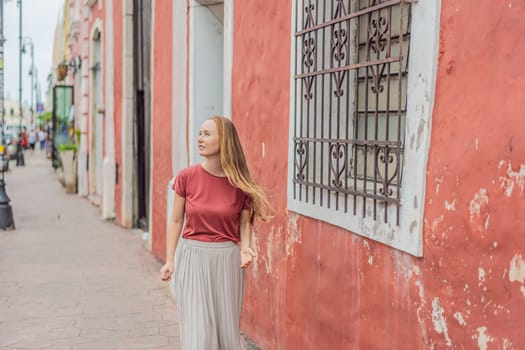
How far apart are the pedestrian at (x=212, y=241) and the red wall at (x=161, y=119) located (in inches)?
208

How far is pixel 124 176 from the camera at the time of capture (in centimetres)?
1332

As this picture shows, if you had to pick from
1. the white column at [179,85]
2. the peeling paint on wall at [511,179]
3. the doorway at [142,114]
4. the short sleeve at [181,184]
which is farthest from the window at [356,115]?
the doorway at [142,114]

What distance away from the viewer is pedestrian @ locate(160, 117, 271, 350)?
4281 millimetres

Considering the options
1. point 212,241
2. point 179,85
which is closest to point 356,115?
point 212,241

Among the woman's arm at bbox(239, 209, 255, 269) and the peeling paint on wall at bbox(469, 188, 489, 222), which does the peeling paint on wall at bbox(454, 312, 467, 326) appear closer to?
the peeling paint on wall at bbox(469, 188, 489, 222)

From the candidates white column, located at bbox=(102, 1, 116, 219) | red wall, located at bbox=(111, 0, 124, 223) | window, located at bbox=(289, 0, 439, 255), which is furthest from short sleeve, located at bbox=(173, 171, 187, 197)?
white column, located at bbox=(102, 1, 116, 219)

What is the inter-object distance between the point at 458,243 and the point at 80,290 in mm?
5858

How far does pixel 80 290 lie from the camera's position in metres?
8.27

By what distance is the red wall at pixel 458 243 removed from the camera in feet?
9.36

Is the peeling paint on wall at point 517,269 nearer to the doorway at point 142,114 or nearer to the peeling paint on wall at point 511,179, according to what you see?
the peeling paint on wall at point 511,179

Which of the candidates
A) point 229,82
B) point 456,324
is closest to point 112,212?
point 229,82

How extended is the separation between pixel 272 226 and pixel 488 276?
2.82 m

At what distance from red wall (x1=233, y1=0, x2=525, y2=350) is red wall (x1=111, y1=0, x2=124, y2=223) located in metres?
9.36

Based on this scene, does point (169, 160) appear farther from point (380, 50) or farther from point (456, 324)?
point (456, 324)
